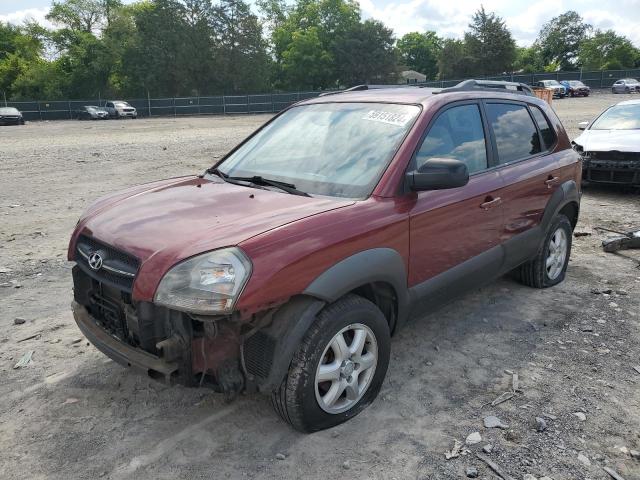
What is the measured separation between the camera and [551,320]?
449 cm

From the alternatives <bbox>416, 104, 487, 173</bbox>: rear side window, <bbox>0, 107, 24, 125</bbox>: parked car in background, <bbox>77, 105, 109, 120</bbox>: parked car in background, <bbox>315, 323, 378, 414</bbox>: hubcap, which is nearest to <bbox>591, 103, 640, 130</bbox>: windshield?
<bbox>416, 104, 487, 173</bbox>: rear side window

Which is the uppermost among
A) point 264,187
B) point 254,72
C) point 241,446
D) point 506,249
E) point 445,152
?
point 254,72

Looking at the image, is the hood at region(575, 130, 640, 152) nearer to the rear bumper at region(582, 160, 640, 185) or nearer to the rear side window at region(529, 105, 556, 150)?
the rear bumper at region(582, 160, 640, 185)

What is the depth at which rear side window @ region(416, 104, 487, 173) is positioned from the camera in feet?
11.6

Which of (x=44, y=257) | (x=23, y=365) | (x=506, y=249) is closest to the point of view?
(x=23, y=365)

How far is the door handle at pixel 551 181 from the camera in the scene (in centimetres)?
463

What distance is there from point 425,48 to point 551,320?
348 ft

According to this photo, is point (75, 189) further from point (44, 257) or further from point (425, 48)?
point (425, 48)

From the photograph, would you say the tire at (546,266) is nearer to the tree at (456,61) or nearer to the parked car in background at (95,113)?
the parked car in background at (95,113)

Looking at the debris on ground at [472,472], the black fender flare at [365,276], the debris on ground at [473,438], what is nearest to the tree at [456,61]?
the black fender flare at [365,276]

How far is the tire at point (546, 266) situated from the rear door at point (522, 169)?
0.86 ft

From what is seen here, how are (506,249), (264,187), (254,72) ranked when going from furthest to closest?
(254,72), (506,249), (264,187)

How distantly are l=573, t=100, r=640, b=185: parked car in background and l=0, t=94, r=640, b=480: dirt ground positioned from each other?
4.21 meters

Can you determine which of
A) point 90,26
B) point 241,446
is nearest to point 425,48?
point 90,26
